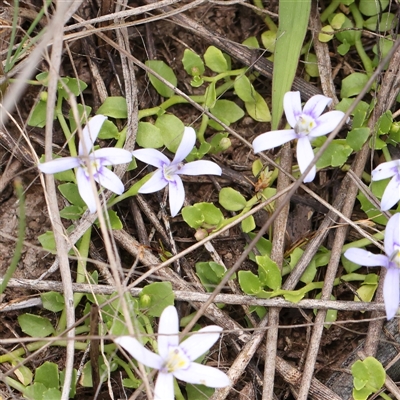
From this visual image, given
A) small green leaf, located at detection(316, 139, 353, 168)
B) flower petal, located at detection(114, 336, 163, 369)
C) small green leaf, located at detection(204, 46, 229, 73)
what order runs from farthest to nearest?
small green leaf, located at detection(204, 46, 229, 73)
small green leaf, located at detection(316, 139, 353, 168)
flower petal, located at detection(114, 336, 163, 369)

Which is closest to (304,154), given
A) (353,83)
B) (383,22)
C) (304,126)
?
(304,126)

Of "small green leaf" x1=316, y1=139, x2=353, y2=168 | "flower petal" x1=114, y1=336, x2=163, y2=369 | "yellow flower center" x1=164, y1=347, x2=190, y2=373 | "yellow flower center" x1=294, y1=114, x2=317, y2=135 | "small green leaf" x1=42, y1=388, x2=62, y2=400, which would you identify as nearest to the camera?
"flower petal" x1=114, y1=336, x2=163, y2=369

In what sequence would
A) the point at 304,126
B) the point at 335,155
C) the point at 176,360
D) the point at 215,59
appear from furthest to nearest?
1. the point at 215,59
2. the point at 335,155
3. the point at 304,126
4. the point at 176,360

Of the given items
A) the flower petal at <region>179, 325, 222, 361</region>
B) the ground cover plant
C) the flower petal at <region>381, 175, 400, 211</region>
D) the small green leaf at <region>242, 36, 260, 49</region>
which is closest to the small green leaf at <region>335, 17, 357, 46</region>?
the ground cover plant

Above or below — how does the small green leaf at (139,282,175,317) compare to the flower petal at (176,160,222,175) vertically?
below

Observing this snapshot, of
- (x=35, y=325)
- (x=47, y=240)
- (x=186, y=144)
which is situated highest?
(x=186, y=144)

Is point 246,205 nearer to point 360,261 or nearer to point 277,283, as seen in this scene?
point 277,283

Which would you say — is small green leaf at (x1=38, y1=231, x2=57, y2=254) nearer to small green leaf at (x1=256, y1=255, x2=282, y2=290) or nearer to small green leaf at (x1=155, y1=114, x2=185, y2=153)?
small green leaf at (x1=155, y1=114, x2=185, y2=153)

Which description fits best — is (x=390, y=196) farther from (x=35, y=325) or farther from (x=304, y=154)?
(x=35, y=325)
